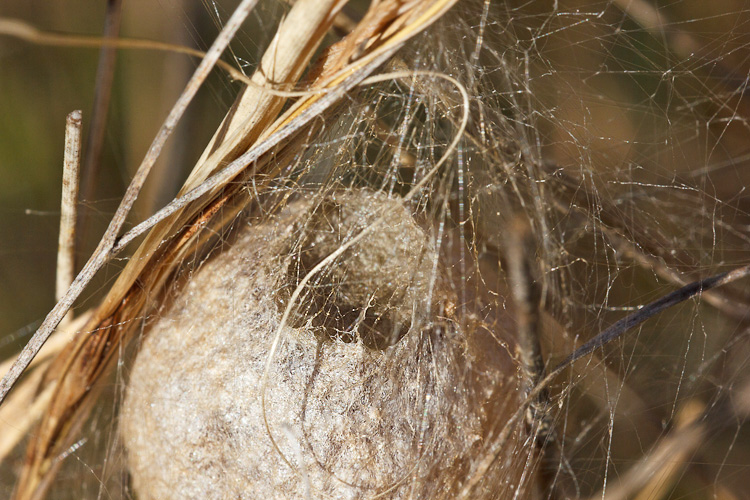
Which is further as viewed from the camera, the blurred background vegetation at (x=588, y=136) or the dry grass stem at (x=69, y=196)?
the blurred background vegetation at (x=588, y=136)

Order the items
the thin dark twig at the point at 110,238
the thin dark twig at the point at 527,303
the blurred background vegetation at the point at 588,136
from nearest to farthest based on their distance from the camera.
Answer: the thin dark twig at the point at 110,238 → the thin dark twig at the point at 527,303 → the blurred background vegetation at the point at 588,136

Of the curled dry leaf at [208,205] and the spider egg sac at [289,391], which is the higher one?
the curled dry leaf at [208,205]

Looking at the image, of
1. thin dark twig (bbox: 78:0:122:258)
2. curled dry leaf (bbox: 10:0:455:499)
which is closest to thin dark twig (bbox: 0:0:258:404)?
curled dry leaf (bbox: 10:0:455:499)

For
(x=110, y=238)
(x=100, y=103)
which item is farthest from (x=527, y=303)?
(x=100, y=103)

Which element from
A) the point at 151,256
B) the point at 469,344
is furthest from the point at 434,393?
the point at 151,256

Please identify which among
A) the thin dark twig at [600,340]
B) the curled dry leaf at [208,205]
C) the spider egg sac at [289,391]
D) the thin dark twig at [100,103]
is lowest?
the thin dark twig at [600,340]

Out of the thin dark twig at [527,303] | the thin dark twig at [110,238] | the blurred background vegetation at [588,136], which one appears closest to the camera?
the thin dark twig at [110,238]

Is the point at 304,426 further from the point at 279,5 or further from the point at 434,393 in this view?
the point at 279,5

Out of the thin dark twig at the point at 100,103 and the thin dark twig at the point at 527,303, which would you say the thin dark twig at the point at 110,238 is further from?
the thin dark twig at the point at 527,303

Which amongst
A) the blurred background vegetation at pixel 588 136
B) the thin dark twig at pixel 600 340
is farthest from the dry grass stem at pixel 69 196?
the thin dark twig at pixel 600 340
